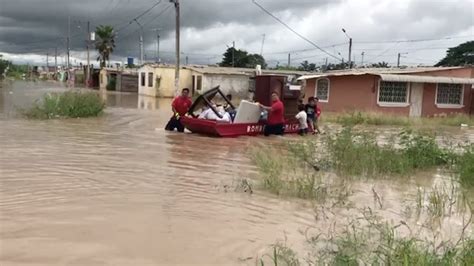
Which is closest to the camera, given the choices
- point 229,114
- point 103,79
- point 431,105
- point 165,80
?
point 229,114

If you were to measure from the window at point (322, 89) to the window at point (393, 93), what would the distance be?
9.44 feet

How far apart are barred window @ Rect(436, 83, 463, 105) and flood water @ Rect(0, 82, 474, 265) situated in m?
18.3

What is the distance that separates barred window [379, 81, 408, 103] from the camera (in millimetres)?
25406

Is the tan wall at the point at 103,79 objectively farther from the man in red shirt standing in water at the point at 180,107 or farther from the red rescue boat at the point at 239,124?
the red rescue boat at the point at 239,124

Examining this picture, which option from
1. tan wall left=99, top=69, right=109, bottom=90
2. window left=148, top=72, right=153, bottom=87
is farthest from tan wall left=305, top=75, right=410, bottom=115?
tan wall left=99, top=69, right=109, bottom=90

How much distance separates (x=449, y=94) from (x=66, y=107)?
1870cm

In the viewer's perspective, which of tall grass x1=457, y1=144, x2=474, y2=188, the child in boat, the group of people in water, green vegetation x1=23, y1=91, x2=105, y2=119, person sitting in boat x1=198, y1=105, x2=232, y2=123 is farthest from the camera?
green vegetation x1=23, y1=91, x2=105, y2=119

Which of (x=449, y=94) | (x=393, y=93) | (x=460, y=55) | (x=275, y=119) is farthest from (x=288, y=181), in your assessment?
(x=460, y=55)

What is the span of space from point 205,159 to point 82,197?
14.4ft

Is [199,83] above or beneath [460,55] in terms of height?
beneath

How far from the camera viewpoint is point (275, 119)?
50.3 feet

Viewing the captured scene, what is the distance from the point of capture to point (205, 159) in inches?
426

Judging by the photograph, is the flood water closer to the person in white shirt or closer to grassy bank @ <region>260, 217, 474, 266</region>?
grassy bank @ <region>260, 217, 474, 266</region>

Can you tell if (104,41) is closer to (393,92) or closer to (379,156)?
(393,92)
